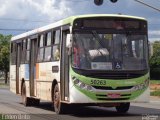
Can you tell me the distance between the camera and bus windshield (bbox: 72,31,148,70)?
17.2 metres

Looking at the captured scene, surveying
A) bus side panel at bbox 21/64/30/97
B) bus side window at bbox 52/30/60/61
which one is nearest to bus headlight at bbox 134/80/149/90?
bus side window at bbox 52/30/60/61

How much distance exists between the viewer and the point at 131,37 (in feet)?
58.5

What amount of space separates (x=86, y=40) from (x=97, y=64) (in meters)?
0.90

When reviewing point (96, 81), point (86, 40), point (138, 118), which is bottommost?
point (138, 118)

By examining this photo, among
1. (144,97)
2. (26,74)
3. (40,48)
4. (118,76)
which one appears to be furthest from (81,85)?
(26,74)

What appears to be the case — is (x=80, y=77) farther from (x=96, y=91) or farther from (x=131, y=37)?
(x=131, y=37)

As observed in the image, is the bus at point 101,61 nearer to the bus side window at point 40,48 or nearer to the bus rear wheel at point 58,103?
the bus rear wheel at point 58,103

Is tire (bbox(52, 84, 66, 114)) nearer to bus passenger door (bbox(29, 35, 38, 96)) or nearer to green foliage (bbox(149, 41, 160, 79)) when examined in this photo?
bus passenger door (bbox(29, 35, 38, 96))

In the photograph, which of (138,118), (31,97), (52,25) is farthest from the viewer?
(31,97)

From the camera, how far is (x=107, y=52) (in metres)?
17.3

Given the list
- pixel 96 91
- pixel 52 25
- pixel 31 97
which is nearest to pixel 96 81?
pixel 96 91

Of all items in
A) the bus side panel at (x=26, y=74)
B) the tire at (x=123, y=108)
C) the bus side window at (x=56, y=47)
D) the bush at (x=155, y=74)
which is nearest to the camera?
the bus side window at (x=56, y=47)

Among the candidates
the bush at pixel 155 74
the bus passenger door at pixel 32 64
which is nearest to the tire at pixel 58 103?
the bus passenger door at pixel 32 64

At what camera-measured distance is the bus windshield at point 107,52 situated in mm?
17203
